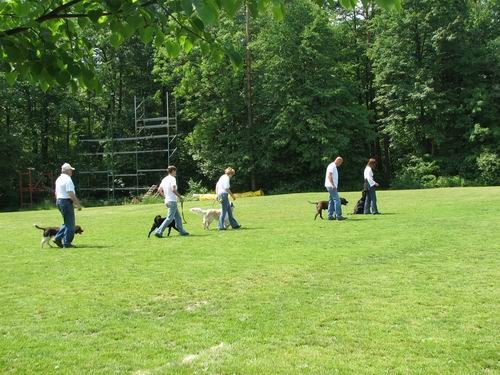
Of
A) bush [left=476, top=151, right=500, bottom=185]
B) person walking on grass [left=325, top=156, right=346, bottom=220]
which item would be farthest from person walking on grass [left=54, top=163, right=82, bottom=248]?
bush [left=476, top=151, right=500, bottom=185]

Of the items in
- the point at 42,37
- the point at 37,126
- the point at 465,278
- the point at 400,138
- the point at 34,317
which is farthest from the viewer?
the point at 37,126

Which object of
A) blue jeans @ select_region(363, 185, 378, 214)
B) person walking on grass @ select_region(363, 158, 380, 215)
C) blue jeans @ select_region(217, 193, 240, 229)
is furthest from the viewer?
blue jeans @ select_region(363, 185, 378, 214)

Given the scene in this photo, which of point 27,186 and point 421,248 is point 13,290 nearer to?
point 421,248

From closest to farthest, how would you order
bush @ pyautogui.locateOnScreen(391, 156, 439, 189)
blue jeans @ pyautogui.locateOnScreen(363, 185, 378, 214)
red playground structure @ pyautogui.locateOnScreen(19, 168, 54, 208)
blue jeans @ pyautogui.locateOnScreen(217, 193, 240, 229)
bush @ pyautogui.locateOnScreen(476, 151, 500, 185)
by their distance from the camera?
blue jeans @ pyautogui.locateOnScreen(217, 193, 240, 229) < blue jeans @ pyautogui.locateOnScreen(363, 185, 378, 214) < bush @ pyautogui.locateOnScreen(476, 151, 500, 185) < bush @ pyautogui.locateOnScreen(391, 156, 439, 189) < red playground structure @ pyautogui.locateOnScreen(19, 168, 54, 208)

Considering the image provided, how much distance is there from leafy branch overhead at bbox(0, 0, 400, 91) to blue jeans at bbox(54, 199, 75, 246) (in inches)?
327

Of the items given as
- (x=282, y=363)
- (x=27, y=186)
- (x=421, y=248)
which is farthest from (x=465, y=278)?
(x=27, y=186)

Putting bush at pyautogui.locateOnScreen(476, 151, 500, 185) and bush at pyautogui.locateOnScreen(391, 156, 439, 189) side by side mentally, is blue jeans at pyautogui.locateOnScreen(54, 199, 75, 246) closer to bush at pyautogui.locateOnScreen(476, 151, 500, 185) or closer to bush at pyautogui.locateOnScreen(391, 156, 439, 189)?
Result: bush at pyautogui.locateOnScreen(391, 156, 439, 189)

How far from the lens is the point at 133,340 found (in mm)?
5344

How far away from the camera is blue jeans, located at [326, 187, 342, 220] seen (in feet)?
54.7

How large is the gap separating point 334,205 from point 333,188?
80 cm

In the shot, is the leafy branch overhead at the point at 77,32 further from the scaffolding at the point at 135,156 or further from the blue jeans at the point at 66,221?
the scaffolding at the point at 135,156

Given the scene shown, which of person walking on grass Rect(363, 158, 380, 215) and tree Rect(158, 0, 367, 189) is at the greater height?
tree Rect(158, 0, 367, 189)

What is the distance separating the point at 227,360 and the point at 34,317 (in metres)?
2.68

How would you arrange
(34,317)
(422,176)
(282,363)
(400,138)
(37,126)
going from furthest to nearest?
(37,126) < (400,138) < (422,176) < (34,317) < (282,363)
